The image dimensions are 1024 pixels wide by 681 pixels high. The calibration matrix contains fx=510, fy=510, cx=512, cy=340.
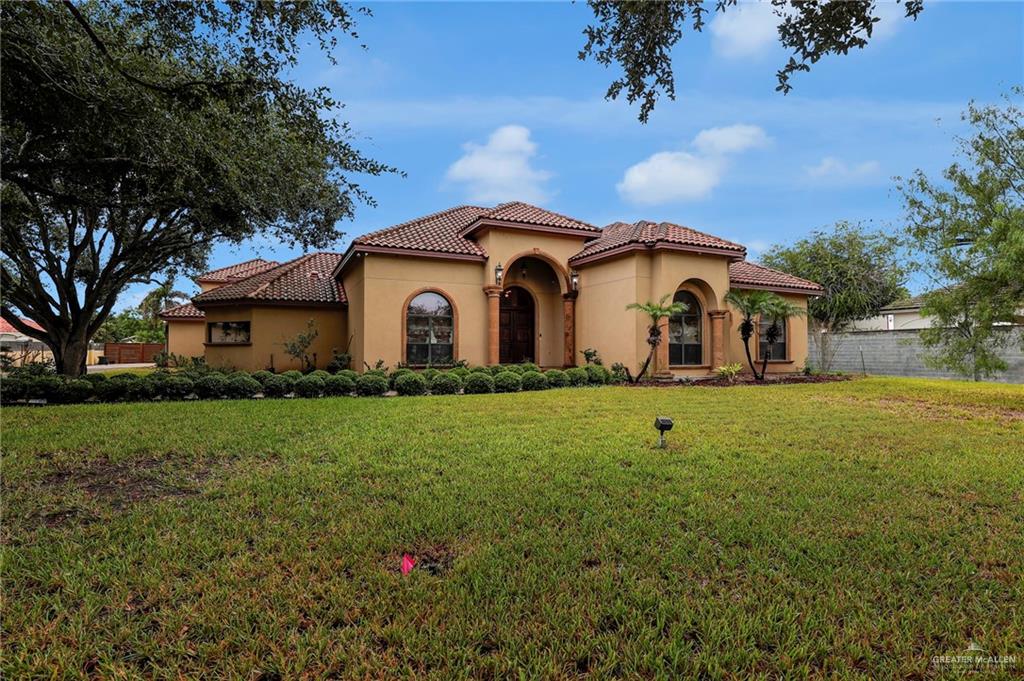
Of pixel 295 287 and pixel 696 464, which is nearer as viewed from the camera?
pixel 696 464

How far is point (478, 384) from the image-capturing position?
1368 centimetres

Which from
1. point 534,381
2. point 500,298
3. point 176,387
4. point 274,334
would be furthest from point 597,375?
point 274,334

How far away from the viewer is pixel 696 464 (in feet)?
19.6

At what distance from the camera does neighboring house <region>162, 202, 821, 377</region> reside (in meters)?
15.9

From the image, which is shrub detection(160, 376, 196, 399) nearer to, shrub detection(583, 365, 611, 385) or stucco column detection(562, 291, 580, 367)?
shrub detection(583, 365, 611, 385)

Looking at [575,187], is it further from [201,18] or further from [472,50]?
[201,18]

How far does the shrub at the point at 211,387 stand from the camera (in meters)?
11.9

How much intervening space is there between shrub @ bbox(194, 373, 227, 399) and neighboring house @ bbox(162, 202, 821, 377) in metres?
4.20

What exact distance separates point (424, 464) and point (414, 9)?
579cm

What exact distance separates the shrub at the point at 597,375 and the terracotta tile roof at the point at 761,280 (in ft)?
24.2

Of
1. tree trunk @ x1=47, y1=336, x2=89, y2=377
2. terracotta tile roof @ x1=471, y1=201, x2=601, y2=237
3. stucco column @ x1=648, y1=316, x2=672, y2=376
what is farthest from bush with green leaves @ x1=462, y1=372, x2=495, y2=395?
tree trunk @ x1=47, y1=336, x2=89, y2=377

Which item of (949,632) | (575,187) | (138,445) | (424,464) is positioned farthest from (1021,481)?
(575,187)

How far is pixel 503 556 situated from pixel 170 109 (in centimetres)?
786

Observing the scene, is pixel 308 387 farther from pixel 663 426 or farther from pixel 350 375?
pixel 663 426
